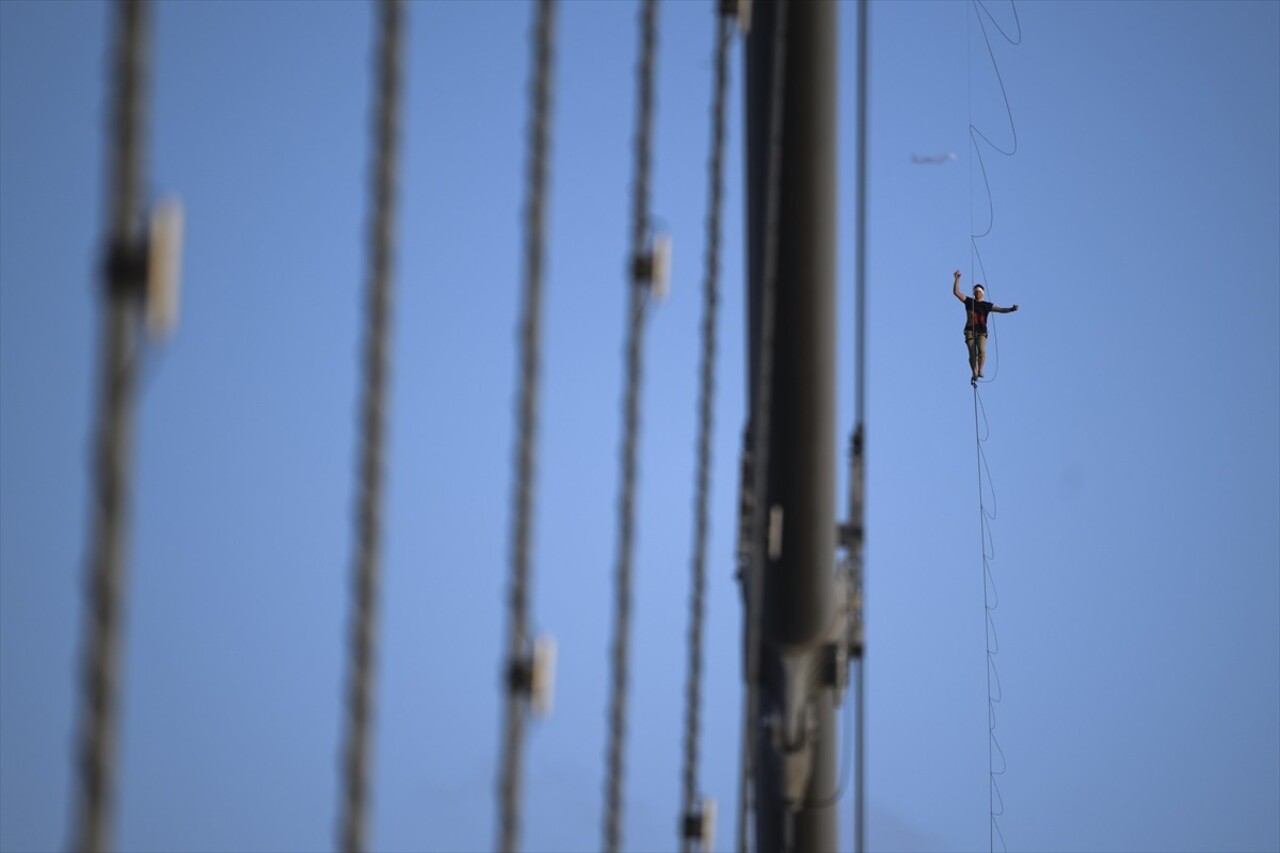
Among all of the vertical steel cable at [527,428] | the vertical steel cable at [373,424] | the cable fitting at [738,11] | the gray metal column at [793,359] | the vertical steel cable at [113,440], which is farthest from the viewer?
the gray metal column at [793,359]

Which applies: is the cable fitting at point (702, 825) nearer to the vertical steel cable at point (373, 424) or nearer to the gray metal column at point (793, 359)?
the gray metal column at point (793, 359)

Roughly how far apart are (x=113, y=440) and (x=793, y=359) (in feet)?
12.9

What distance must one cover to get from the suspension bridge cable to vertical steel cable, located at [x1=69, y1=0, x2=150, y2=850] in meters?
3.55

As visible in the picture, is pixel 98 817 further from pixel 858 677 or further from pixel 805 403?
pixel 858 677

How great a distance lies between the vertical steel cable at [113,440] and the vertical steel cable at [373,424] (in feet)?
2.10

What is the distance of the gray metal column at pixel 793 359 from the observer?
6.56 metres

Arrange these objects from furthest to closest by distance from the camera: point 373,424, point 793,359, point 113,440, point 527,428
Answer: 1. point 793,359
2. point 527,428
3. point 373,424
4. point 113,440

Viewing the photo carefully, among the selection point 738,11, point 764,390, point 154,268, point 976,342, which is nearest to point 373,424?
point 154,268

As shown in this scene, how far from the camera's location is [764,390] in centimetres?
635

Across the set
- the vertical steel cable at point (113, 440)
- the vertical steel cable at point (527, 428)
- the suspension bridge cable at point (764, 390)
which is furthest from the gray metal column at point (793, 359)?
the vertical steel cable at point (113, 440)

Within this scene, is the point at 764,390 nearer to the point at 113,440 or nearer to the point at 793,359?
the point at 793,359

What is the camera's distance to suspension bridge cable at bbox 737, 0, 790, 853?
21.2 ft

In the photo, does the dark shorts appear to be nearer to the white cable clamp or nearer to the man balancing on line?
the man balancing on line

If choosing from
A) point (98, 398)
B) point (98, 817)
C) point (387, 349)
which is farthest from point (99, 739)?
point (387, 349)
